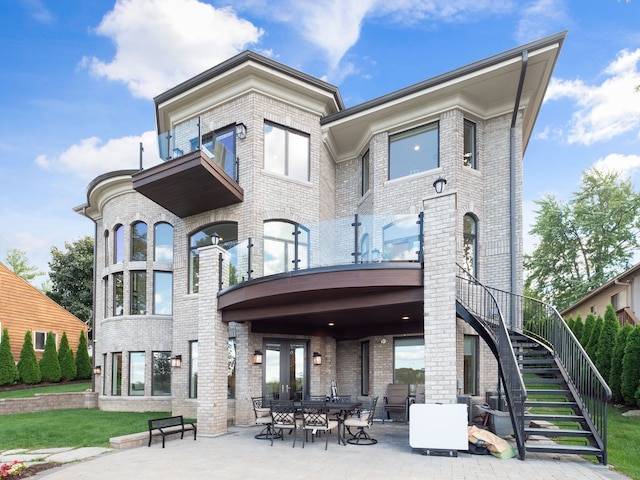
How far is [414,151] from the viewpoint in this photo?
13328 millimetres

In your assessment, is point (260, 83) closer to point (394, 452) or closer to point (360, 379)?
point (360, 379)

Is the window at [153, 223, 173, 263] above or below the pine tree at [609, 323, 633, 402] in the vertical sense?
above

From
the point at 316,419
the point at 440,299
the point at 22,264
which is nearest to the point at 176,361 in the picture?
the point at 316,419

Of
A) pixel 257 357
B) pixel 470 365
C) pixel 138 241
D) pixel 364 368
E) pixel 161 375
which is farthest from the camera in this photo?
pixel 138 241

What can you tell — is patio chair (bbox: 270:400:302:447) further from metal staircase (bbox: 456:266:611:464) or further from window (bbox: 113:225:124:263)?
window (bbox: 113:225:124:263)

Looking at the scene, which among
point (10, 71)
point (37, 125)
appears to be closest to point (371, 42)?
point (10, 71)

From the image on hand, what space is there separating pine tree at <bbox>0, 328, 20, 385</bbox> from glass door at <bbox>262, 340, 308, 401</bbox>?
1470cm

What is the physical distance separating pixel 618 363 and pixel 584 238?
21.0 meters

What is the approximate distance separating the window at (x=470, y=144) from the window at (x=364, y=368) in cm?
603

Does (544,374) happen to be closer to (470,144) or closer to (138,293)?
(470,144)

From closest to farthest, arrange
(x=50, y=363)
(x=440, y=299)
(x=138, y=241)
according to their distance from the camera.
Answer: (x=440, y=299)
(x=138, y=241)
(x=50, y=363)

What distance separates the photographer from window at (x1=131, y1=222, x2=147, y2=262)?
16.1 metres

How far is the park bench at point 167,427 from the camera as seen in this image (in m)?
9.12

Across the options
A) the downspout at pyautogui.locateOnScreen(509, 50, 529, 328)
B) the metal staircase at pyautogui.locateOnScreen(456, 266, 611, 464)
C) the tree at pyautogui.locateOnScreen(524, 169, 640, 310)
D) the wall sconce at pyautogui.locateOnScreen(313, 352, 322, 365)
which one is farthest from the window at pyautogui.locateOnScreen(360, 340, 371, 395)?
the tree at pyautogui.locateOnScreen(524, 169, 640, 310)
